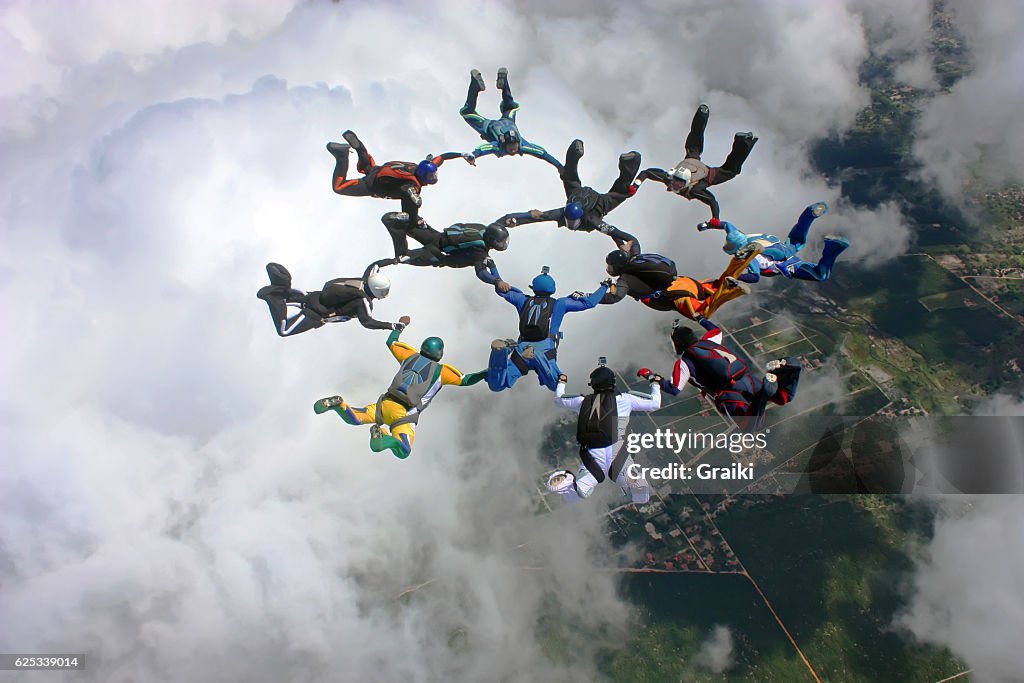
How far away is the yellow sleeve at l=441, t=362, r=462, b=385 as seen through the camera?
17.2 meters

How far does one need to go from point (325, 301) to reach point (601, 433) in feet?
32.8

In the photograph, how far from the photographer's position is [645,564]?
7144 cm

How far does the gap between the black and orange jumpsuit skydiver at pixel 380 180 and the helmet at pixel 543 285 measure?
601 cm

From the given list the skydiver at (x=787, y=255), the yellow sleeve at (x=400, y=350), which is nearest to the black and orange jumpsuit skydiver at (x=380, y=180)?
the yellow sleeve at (x=400, y=350)

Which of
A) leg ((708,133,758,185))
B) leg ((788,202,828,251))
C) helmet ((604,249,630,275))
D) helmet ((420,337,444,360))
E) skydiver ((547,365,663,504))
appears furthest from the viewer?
leg ((708,133,758,185))

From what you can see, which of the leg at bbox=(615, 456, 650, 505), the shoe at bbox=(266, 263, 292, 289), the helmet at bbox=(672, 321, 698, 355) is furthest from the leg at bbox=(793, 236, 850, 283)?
the shoe at bbox=(266, 263, 292, 289)

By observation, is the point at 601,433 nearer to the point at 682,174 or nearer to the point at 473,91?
the point at 682,174

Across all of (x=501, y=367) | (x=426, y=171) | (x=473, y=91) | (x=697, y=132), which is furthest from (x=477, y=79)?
(x=501, y=367)

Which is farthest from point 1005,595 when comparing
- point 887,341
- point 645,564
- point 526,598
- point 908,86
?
point 908,86

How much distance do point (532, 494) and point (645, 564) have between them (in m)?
18.2

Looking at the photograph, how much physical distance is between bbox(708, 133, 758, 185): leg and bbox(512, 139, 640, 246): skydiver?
3267 millimetres

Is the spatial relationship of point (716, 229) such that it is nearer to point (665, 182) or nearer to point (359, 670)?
point (665, 182)

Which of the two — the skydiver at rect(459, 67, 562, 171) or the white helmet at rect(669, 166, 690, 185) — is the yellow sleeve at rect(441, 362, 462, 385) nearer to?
the skydiver at rect(459, 67, 562, 171)

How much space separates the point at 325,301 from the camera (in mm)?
17484
